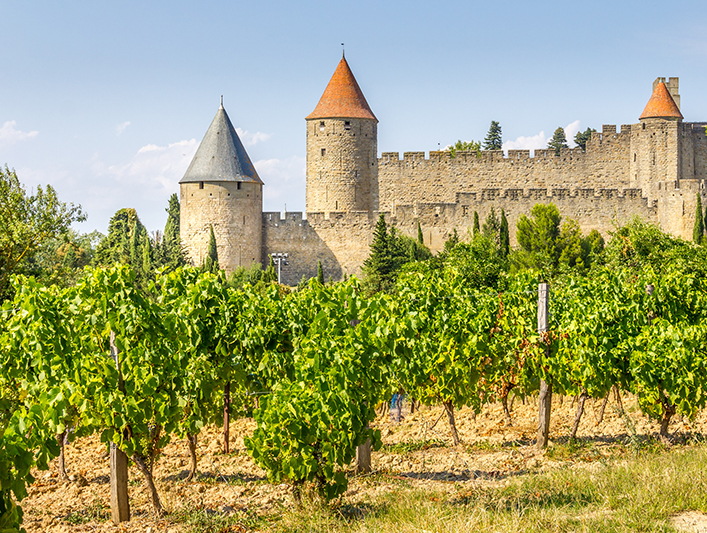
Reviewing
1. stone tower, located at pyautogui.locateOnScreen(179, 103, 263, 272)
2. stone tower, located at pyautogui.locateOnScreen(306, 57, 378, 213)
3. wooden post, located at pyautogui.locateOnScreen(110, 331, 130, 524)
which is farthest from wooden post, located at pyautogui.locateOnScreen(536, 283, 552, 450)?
stone tower, located at pyautogui.locateOnScreen(306, 57, 378, 213)

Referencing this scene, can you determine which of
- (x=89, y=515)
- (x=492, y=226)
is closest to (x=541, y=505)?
(x=89, y=515)

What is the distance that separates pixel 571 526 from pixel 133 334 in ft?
12.1

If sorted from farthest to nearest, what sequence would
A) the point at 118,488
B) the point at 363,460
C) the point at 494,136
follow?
the point at 494,136 → the point at 363,460 → the point at 118,488

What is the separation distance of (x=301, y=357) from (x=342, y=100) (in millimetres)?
25870

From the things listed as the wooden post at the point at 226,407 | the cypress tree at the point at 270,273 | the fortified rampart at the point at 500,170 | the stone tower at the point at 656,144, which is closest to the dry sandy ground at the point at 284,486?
the wooden post at the point at 226,407

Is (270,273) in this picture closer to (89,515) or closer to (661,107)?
(661,107)

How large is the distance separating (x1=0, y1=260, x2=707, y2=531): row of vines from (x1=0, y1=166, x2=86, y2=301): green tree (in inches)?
317

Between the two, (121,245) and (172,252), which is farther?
(121,245)

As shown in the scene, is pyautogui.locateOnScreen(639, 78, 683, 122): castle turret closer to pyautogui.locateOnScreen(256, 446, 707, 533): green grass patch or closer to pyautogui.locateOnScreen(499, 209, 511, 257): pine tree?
pyautogui.locateOnScreen(499, 209, 511, 257): pine tree

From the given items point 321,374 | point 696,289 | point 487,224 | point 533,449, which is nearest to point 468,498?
point 321,374

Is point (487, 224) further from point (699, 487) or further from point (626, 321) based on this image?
point (699, 487)

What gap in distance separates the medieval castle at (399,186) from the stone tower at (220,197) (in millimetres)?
38

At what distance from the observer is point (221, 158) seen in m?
30.0

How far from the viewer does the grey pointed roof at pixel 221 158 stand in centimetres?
2989
